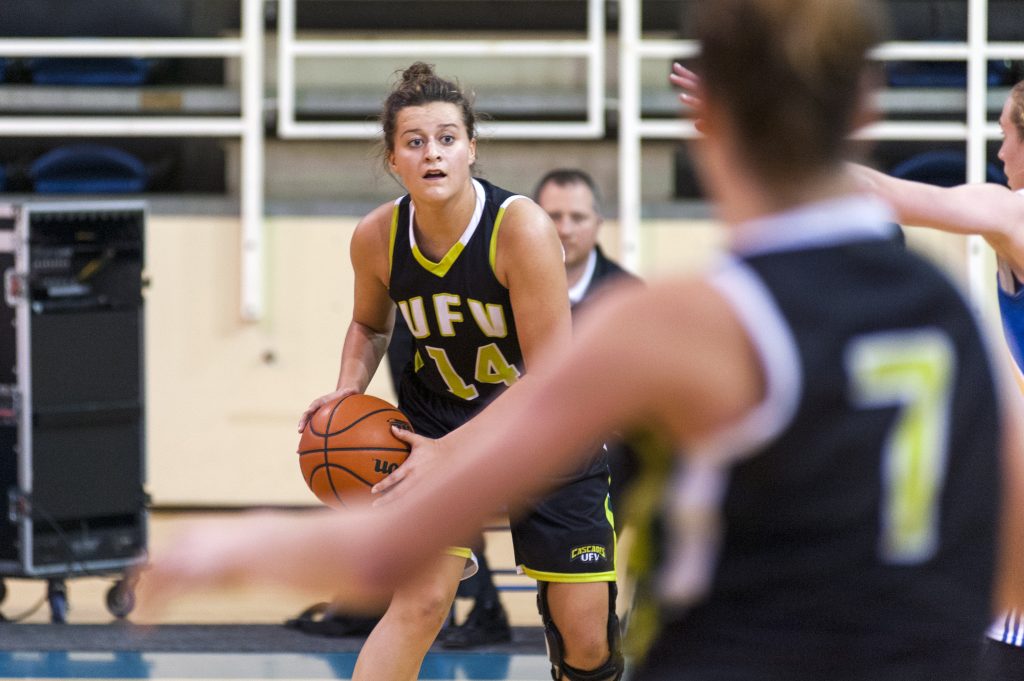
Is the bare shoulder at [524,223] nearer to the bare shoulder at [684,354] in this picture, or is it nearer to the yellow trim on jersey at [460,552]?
the yellow trim on jersey at [460,552]

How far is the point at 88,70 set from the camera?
852 centimetres

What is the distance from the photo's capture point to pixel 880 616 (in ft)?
4.07

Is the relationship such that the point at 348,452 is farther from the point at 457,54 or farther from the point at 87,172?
the point at 87,172

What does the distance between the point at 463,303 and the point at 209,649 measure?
7.49ft

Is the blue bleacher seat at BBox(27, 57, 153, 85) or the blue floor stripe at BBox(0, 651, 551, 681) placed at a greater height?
the blue bleacher seat at BBox(27, 57, 153, 85)

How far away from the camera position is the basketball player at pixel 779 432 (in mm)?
1179

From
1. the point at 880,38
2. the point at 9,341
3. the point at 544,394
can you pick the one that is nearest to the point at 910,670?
the point at 544,394

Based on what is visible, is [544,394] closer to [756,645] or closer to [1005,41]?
[756,645]

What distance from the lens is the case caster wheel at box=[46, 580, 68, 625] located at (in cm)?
570

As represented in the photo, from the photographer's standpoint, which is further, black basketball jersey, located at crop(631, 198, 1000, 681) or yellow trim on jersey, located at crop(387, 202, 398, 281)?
yellow trim on jersey, located at crop(387, 202, 398, 281)

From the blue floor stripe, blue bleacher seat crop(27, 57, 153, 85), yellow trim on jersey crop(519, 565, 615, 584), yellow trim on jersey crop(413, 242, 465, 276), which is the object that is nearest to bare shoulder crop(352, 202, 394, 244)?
yellow trim on jersey crop(413, 242, 465, 276)

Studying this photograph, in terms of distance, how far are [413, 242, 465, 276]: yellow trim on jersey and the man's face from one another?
1.82 meters

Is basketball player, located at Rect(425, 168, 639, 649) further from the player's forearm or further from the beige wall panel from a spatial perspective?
the beige wall panel

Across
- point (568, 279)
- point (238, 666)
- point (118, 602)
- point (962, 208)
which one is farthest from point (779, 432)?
point (118, 602)
